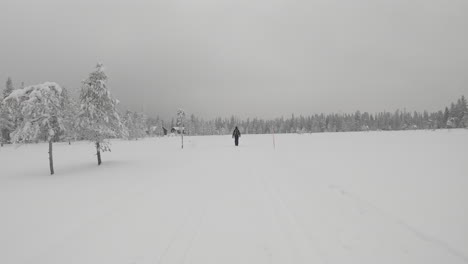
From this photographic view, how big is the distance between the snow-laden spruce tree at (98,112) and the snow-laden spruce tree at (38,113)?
1.78 metres

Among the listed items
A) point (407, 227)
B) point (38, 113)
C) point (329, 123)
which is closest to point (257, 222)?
point (407, 227)

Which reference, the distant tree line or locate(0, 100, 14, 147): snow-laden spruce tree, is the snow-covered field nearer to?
locate(0, 100, 14, 147): snow-laden spruce tree

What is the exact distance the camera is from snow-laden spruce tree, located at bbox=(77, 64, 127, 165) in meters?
19.4

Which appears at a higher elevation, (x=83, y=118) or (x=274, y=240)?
(x=83, y=118)

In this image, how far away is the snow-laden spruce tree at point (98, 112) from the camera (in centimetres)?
1938

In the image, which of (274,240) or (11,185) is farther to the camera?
(11,185)

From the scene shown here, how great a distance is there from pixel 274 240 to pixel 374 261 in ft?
5.68

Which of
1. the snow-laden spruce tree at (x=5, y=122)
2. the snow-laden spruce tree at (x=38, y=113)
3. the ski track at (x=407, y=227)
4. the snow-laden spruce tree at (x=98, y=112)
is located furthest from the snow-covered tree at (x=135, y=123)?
the ski track at (x=407, y=227)

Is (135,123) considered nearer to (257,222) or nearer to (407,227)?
(257,222)

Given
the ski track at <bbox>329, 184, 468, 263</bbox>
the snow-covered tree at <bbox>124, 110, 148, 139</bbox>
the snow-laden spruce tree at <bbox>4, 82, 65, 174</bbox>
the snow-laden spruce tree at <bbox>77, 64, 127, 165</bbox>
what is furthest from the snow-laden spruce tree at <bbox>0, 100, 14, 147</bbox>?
the ski track at <bbox>329, 184, 468, 263</bbox>

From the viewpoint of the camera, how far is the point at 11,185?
13.7 meters

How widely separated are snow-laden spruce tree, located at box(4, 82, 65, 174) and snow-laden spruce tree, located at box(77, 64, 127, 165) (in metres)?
1.78

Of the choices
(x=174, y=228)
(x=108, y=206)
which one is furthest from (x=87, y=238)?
(x=108, y=206)

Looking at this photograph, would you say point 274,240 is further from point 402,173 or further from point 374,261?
point 402,173
